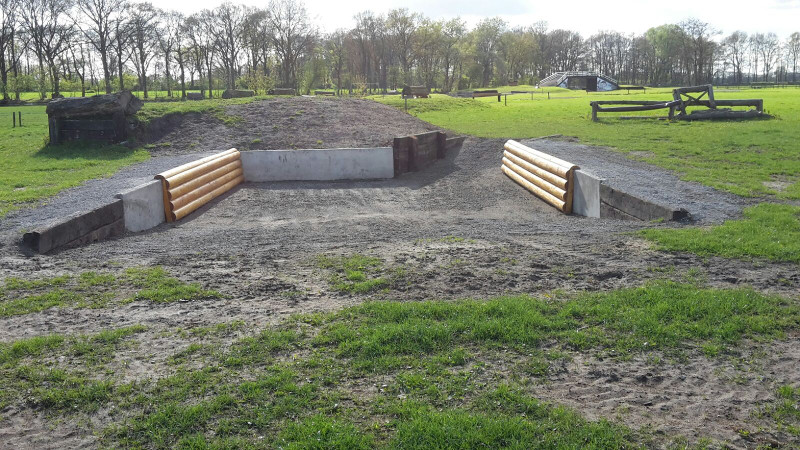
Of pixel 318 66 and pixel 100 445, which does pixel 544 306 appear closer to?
pixel 100 445

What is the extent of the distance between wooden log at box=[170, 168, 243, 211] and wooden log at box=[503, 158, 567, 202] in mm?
7339

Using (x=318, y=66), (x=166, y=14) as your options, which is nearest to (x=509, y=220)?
(x=318, y=66)

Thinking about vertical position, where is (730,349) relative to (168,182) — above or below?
below

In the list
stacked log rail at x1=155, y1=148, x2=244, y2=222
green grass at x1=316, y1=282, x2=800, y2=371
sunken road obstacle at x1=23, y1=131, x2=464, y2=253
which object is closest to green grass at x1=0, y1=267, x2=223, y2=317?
sunken road obstacle at x1=23, y1=131, x2=464, y2=253

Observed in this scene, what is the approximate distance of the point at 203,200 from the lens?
43.8 feet

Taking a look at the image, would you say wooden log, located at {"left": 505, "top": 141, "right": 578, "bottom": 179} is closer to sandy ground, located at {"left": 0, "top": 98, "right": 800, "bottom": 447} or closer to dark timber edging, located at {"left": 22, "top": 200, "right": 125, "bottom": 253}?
sandy ground, located at {"left": 0, "top": 98, "right": 800, "bottom": 447}

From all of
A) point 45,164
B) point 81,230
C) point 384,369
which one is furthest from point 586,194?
Answer: point 45,164

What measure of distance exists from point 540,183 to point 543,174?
25cm

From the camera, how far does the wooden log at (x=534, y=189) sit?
479 inches

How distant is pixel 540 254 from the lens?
755 cm

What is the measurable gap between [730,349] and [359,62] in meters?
85.9

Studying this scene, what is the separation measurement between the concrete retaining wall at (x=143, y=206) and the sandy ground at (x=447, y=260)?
382 mm

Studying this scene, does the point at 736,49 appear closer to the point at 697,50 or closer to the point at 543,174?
the point at 697,50

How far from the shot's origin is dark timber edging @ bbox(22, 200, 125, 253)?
8000mm
